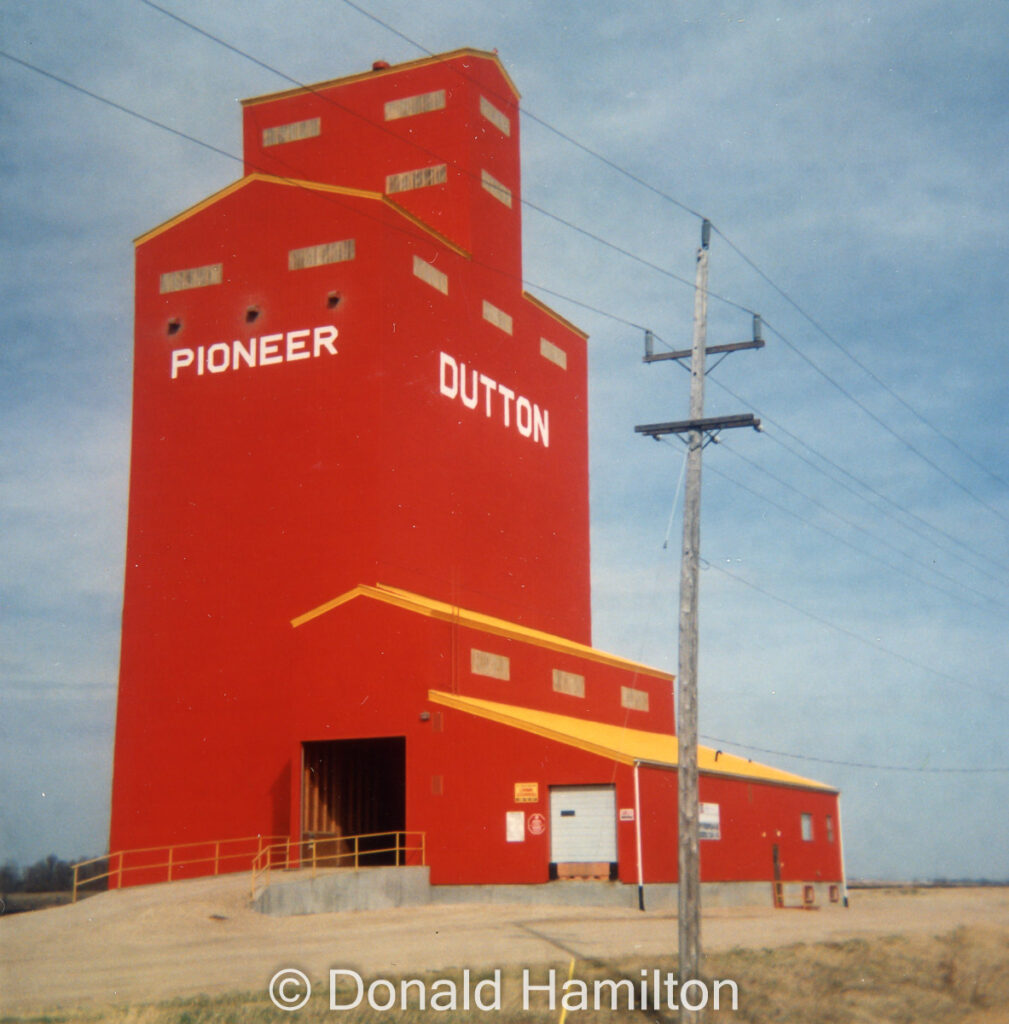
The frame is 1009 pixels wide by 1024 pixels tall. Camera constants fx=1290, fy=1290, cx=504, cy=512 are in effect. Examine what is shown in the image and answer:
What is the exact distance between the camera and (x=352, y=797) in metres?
37.5

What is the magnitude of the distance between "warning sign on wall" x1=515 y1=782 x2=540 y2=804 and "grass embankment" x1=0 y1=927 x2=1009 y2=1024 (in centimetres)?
948

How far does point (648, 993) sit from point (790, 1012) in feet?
7.20

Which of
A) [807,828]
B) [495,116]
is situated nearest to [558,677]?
[807,828]

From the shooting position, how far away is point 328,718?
35094 millimetres

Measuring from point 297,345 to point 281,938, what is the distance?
2051 cm

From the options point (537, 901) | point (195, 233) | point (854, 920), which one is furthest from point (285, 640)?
point (854, 920)

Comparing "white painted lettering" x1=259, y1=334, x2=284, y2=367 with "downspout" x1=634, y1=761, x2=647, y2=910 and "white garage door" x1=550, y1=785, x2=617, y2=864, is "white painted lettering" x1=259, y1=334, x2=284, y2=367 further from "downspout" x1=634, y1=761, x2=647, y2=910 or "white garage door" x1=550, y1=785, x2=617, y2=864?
"downspout" x1=634, y1=761, x2=647, y2=910

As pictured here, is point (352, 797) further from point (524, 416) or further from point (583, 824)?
point (524, 416)

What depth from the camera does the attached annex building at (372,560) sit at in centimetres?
3375

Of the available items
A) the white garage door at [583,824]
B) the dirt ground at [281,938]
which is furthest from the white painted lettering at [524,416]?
the dirt ground at [281,938]

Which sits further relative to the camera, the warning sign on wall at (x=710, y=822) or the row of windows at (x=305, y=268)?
the row of windows at (x=305, y=268)

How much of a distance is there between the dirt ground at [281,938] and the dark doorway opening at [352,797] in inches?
145

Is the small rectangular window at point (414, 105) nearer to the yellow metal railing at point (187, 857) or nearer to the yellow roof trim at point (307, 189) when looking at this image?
the yellow roof trim at point (307, 189)

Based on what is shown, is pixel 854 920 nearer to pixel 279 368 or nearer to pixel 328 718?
pixel 328 718
